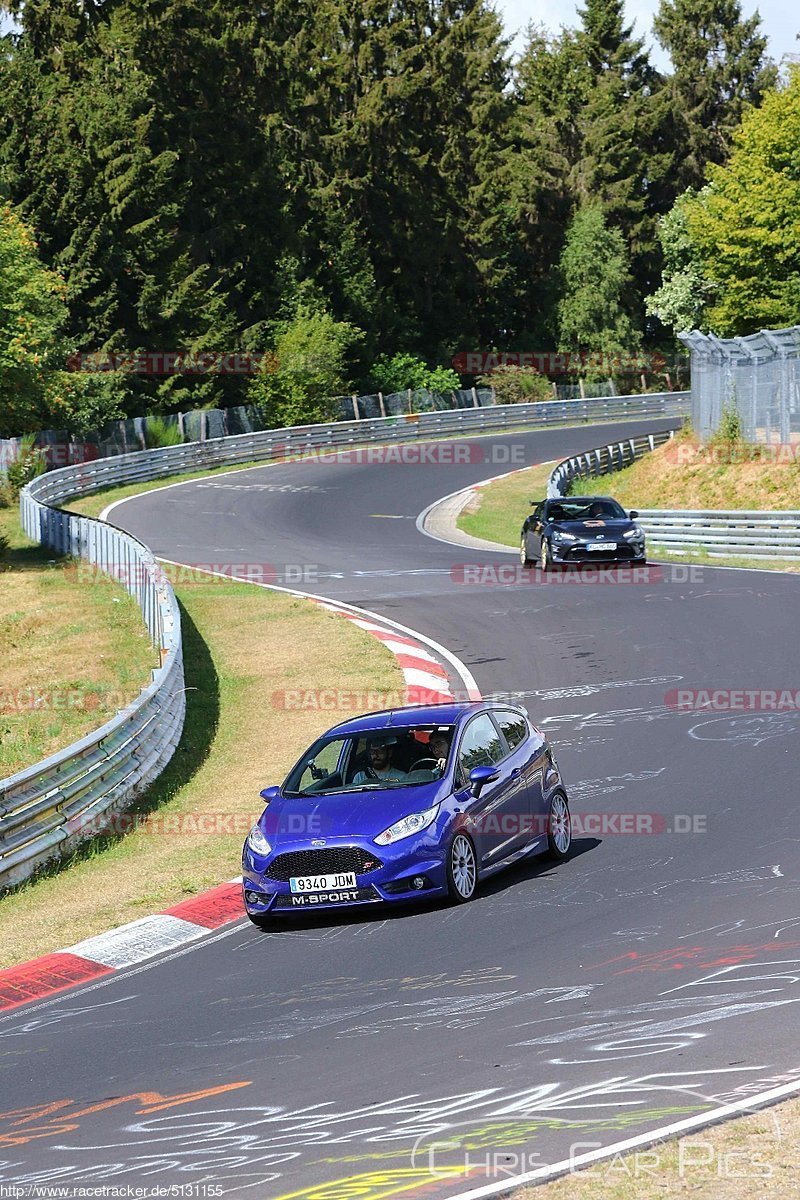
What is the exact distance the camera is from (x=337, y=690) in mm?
22047

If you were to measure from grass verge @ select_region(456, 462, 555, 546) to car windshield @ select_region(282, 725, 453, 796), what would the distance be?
2930 centimetres

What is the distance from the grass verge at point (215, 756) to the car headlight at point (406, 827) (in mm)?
2339

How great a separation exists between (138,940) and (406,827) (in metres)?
2.15

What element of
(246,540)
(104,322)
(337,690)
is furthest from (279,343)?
(337,690)

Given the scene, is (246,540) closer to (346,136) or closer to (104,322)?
(104,322)

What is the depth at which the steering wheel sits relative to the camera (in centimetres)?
1221

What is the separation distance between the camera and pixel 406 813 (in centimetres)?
1154

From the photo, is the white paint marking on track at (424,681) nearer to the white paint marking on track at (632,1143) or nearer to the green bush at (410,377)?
the white paint marking on track at (632,1143)

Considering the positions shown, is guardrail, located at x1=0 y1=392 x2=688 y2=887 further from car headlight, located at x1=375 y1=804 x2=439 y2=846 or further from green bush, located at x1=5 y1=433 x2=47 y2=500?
car headlight, located at x1=375 y1=804 x2=439 y2=846

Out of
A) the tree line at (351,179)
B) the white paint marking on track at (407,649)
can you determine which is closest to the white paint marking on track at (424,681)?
the white paint marking on track at (407,649)

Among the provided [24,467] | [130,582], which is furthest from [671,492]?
[24,467]

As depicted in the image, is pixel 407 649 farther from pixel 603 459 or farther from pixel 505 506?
pixel 603 459

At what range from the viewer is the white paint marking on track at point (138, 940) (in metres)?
11.3

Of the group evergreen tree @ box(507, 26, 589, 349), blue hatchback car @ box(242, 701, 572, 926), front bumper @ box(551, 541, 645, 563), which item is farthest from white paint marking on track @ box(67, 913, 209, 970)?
evergreen tree @ box(507, 26, 589, 349)
